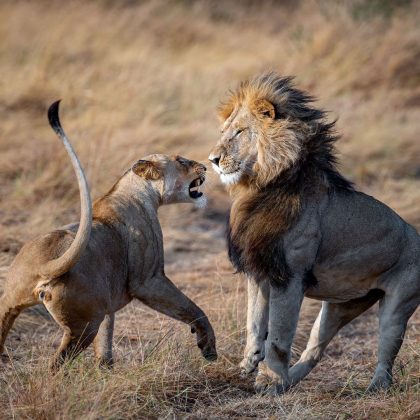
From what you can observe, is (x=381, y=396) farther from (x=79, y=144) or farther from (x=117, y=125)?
(x=117, y=125)

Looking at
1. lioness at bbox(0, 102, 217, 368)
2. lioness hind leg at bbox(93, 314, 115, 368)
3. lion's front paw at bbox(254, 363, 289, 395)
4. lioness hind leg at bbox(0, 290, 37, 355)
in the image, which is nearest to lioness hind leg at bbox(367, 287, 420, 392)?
lion's front paw at bbox(254, 363, 289, 395)

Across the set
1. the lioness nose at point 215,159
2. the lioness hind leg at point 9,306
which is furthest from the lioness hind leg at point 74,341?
the lioness nose at point 215,159

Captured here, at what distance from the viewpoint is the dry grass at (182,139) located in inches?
185

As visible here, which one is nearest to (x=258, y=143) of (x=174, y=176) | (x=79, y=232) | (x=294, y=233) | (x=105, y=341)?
(x=294, y=233)

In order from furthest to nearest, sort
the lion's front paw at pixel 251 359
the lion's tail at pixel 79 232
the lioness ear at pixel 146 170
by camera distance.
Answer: the lioness ear at pixel 146 170 < the lion's front paw at pixel 251 359 < the lion's tail at pixel 79 232

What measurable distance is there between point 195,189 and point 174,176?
15 centimetres

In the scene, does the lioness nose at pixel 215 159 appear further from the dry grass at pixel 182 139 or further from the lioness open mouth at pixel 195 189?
the dry grass at pixel 182 139

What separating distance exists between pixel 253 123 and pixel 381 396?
1.45 m

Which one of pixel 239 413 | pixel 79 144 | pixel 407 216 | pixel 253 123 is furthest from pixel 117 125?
pixel 239 413

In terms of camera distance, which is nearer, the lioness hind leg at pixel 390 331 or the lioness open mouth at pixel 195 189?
the lioness hind leg at pixel 390 331

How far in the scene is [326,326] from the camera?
5.32 m

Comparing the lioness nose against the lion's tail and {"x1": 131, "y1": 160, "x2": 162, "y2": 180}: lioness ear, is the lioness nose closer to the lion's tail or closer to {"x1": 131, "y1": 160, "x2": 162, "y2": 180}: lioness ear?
{"x1": 131, "y1": 160, "x2": 162, "y2": 180}: lioness ear

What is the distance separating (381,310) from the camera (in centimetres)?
512

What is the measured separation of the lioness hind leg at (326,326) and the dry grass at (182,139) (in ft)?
0.38
